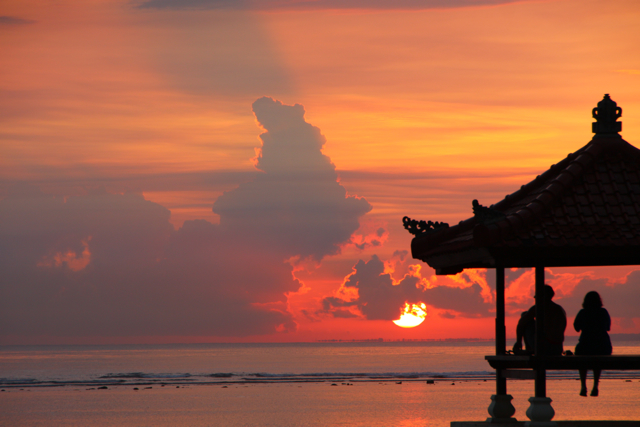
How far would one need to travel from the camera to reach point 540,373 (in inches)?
437

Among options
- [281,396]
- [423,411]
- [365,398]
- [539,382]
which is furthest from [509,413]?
[281,396]

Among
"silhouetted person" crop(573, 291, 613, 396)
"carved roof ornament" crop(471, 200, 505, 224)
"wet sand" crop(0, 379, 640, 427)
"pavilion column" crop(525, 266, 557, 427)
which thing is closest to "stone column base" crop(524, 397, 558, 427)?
"pavilion column" crop(525, 266, 557, 427)

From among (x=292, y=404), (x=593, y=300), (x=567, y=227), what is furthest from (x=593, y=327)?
(x=292, y=404)

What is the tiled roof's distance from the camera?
10.4m

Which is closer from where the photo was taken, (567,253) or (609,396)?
(567,253)

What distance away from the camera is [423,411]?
130 ft

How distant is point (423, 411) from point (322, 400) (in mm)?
9287

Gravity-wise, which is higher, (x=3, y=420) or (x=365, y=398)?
(x=365, y=398)

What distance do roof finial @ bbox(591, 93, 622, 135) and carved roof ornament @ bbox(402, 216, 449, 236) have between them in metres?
2.96

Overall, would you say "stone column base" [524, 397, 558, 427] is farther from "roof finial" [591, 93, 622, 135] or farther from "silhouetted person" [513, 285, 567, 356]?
"roof finial" [591, 93, 622, 135]

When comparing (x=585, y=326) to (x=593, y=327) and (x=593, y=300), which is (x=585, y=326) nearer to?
(x=593, y=327)

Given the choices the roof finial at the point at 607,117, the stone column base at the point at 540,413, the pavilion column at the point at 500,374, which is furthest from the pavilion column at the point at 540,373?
the roof finial at the point at 607,117

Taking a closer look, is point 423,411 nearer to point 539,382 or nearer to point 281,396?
point 281,396

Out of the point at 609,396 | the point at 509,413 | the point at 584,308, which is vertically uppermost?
the point at 609,396
